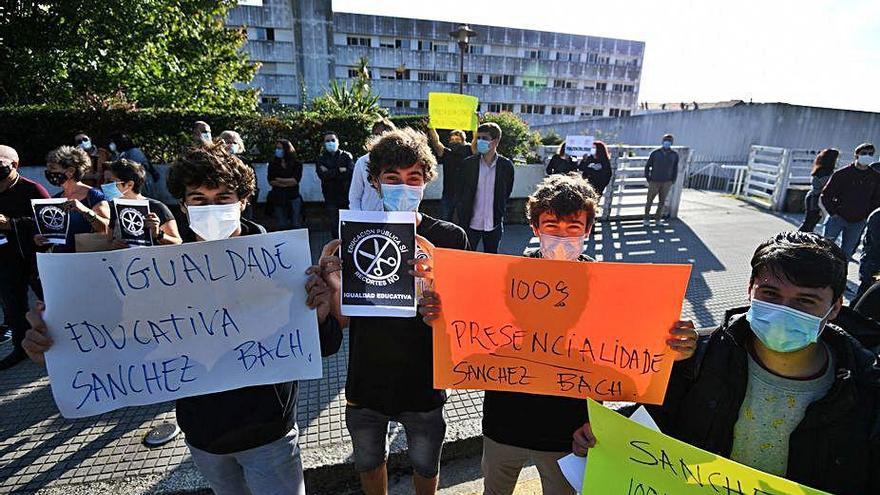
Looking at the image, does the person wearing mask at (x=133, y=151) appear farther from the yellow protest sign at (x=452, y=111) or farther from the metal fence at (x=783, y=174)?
the metal fence at (x=783, y=174)

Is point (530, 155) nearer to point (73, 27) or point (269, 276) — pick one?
point (269, 276)

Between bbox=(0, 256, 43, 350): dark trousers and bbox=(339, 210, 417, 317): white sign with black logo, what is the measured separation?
150 inches

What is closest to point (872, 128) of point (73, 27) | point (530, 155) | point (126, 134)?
point (530, 155)

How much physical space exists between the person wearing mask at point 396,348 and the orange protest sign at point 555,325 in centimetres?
23

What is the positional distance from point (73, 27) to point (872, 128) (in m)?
32.8

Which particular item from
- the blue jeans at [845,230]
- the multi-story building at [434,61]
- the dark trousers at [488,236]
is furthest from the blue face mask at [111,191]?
the multi-story building at [434,61]

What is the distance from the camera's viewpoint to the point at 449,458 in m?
2.88

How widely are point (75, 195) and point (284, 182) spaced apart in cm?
366

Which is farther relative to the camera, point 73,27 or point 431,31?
point 431,31

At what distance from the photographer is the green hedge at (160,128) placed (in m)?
7.75

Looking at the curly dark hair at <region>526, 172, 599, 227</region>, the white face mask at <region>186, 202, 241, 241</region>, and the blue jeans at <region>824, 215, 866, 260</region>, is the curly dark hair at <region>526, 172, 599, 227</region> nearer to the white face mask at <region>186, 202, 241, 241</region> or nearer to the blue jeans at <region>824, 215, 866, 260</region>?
the white face mask at <region>186, 202, 241, 241</region>

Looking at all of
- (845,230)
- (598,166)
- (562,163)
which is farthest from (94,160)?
(845,230)

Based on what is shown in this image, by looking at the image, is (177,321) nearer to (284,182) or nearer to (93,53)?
(284,182)

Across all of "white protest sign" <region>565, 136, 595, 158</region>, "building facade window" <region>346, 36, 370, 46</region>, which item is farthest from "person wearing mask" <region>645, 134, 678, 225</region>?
"building facade window" <region>346, 36, 370, 46</region>
